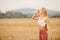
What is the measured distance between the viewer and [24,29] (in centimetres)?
153

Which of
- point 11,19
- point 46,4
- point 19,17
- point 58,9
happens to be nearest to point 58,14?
point 58,9

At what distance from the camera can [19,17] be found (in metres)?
1.54

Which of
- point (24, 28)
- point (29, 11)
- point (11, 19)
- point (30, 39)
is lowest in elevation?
point (30, 39)

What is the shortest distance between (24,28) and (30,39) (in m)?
0.17

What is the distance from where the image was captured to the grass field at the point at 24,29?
5.00ft

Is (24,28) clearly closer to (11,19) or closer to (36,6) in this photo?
(11,19)

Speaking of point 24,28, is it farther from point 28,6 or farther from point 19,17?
point 28,6

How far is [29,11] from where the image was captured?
154 cm

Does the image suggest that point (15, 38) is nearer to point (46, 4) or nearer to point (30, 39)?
point (30, 39)

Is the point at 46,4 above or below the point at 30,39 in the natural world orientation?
above

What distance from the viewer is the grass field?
152 cm

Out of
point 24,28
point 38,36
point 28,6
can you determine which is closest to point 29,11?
point 28,6

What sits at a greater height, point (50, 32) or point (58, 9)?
point (58, 9)

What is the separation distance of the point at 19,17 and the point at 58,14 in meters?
0.54
